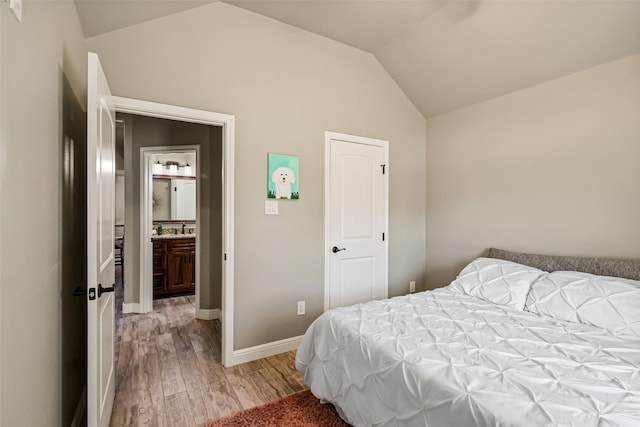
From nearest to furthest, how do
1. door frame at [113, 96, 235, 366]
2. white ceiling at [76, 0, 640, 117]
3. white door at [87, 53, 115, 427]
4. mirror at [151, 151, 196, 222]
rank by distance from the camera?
white door at [87, 53, 115, 427]
white ceiling at [76, 0, 640, 117]
door frame at [113, 96, 235, 366]
mirror at [151, 151, 196, 222]

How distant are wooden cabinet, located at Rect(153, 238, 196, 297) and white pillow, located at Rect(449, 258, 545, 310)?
12.4ft

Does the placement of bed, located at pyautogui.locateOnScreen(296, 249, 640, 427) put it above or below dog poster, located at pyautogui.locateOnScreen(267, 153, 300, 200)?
below

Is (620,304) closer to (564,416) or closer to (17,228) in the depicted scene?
(564,416)

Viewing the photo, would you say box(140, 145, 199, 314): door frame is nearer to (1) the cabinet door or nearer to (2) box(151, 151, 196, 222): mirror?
(1) the cabinet door

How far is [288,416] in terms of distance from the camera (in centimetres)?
189

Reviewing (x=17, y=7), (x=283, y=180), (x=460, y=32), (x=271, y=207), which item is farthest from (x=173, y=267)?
(x=460, y=32)

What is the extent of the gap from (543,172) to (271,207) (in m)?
2.42

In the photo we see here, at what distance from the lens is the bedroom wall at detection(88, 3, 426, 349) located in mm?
2320

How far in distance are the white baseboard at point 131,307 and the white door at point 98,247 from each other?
225cm

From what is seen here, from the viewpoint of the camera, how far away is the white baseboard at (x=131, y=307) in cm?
383

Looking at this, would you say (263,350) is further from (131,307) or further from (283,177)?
(131,307)

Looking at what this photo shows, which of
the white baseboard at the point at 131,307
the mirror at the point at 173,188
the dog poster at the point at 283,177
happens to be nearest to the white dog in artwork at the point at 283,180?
the dog poster at the point at 283,177

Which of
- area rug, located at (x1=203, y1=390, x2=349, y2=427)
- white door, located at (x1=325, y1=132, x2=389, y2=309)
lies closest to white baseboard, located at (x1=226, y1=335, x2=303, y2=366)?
white door, located at (x1=325, y1=132, x2=389, y2=309)

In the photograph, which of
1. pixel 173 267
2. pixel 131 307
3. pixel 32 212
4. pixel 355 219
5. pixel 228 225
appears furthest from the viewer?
pixel 173 267
